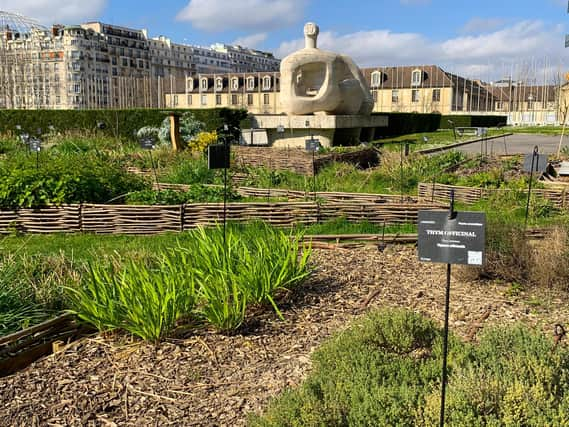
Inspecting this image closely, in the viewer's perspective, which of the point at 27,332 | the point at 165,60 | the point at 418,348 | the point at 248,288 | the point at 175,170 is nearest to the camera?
the point at 418,348

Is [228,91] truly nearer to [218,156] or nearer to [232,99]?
[232,99]

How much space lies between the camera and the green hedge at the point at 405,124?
31.3 metres

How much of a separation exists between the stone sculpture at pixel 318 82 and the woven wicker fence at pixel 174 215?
14186 mm

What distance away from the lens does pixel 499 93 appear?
69625 mm

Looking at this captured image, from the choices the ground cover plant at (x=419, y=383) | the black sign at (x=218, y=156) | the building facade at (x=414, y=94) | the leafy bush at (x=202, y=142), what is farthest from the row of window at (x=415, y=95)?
the ground cover plant at (x=419, y=383)

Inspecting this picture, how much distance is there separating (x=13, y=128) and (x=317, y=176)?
1816 centimetres

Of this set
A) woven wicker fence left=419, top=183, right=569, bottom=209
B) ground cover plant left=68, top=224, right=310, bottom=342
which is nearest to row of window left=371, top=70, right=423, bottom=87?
woven wicker fence left=419, top=183, right=569, bottom=209

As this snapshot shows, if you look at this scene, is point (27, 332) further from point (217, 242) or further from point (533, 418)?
point (533, 418)

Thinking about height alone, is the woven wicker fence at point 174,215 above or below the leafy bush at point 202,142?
below

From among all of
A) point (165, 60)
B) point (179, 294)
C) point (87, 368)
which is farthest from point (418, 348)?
point (165, 60)

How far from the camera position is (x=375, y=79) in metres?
64.1

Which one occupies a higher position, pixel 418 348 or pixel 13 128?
pixel 13 128

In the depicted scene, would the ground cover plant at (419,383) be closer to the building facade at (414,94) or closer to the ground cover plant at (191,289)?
the ground cover plant at (191,289)

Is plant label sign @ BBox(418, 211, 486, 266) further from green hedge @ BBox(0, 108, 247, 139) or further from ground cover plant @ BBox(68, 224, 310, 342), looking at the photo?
green hedge @ BBox(0, 108, 247, 139)
